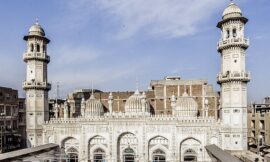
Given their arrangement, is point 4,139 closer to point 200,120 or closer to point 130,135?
point 130,135

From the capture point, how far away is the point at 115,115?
3612cm

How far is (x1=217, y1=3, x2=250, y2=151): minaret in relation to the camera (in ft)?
107

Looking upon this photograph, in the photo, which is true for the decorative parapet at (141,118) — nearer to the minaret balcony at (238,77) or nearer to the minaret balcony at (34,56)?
the minaret balcony at (238,77)

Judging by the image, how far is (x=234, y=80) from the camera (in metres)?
33.1

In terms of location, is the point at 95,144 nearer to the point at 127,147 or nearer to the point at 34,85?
the point at 127,147

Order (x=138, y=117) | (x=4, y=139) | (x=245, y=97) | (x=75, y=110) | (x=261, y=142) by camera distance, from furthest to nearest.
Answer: (x=75, y=110), (x=261, y=142), (x=4, y=139), (x=138, y=117), (x=245, y=97)

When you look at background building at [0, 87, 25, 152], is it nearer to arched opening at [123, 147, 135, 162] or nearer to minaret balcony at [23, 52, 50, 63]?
minaret balcony at [23, 52, 50, 63]

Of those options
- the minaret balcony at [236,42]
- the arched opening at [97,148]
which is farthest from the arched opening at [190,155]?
the minaret balcony at [236,42]

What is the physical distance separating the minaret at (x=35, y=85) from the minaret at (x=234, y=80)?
20103 mm

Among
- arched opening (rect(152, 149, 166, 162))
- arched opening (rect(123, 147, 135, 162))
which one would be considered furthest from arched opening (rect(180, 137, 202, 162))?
arched opening (rect(123, 147, 135, 162))

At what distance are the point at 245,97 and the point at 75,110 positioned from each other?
2975cm

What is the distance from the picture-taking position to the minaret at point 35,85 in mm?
38469

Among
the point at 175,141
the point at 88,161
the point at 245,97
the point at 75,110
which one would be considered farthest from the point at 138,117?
the point at 75,110

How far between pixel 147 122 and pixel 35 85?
13.6m
